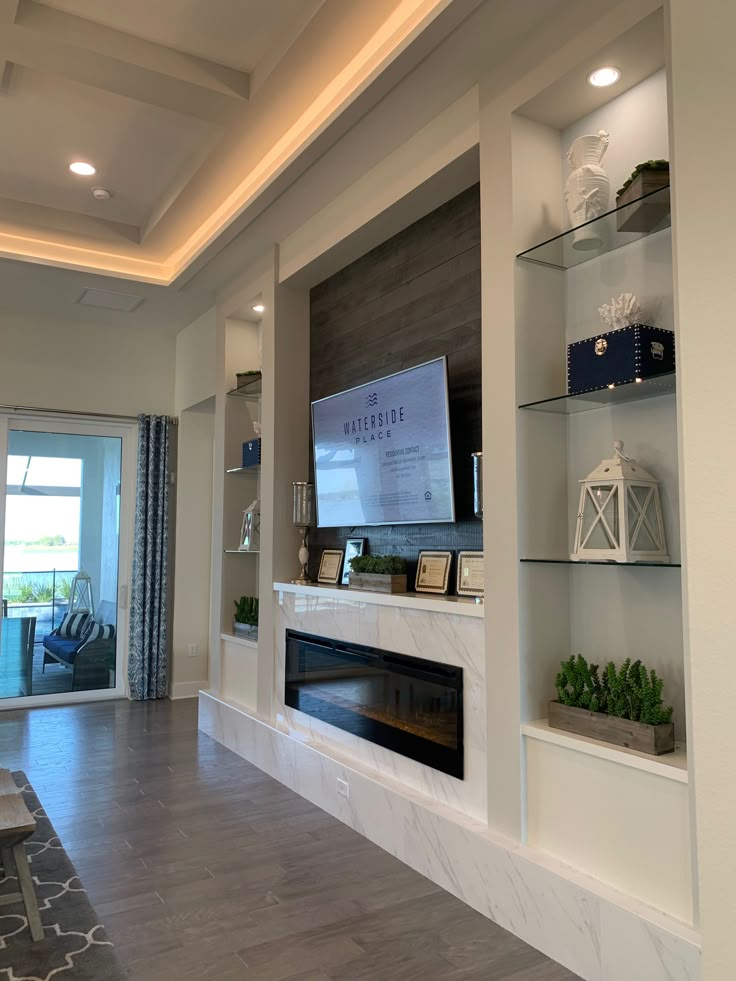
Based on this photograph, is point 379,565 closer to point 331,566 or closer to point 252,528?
point 331,566

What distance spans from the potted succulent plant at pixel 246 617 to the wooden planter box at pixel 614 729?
270 centimetres

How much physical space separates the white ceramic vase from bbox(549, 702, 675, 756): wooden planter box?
157cm

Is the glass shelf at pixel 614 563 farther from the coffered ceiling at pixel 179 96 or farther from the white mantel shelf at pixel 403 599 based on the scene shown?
the coffered ceiling at pixel 179 96

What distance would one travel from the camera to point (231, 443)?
5285 mm

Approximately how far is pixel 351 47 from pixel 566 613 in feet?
7.87

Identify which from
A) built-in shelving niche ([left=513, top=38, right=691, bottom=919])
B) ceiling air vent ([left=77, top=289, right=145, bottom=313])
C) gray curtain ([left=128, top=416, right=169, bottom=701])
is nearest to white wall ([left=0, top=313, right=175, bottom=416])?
gray curtain ([left=128, top=416, right=169, bottom=701])

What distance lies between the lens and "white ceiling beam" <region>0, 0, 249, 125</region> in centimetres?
293

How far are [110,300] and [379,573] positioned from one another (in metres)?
3.38

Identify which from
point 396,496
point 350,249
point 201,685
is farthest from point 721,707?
point 201,685

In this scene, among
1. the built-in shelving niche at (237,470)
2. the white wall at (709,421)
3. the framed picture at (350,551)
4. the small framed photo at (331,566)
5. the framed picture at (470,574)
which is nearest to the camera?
the white wall at (709,421)

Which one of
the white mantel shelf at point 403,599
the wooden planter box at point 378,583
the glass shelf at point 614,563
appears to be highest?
the glass shelf at point 614,563

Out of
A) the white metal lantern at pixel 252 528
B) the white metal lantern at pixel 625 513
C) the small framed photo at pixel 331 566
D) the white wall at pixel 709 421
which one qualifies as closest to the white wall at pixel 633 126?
the white wall at pixel 709 421

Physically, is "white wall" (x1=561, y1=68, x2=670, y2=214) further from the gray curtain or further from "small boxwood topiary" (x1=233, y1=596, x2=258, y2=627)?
the gray curtain

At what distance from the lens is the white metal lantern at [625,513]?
2285 millimetres
